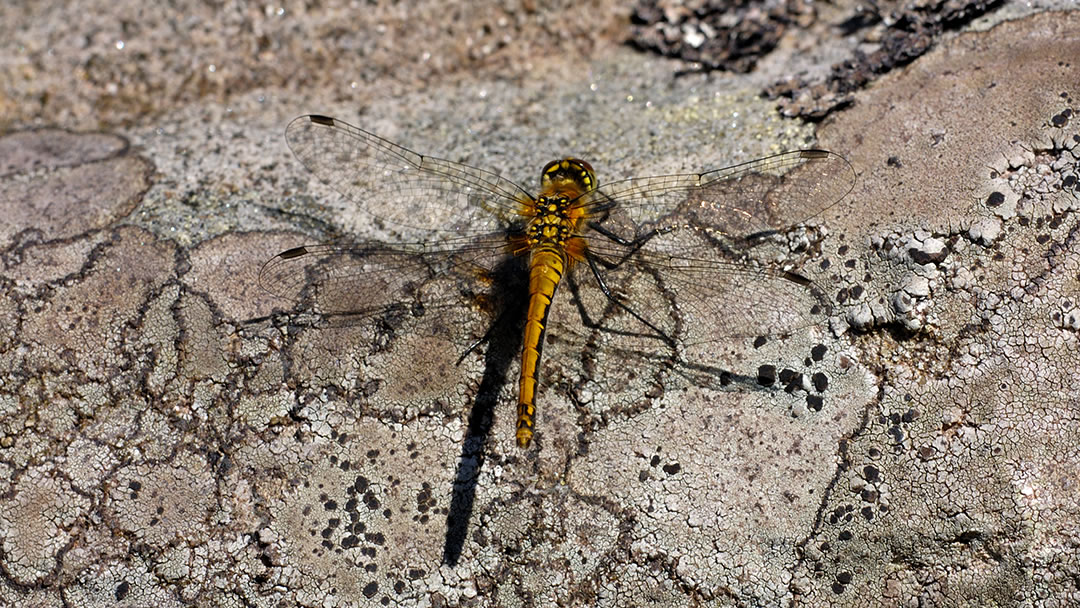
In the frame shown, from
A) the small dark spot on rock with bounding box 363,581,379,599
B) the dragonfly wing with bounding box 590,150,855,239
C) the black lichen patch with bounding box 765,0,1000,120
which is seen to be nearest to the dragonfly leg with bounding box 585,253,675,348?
the dragonfly wing with bounding box 590,150,855,239

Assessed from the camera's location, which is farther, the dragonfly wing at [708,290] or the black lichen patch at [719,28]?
the black lichen patch at [719,28]

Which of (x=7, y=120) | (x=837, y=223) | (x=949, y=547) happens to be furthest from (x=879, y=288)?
(x=7, y=120)

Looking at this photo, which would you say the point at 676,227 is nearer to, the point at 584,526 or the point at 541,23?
the point at 584,526

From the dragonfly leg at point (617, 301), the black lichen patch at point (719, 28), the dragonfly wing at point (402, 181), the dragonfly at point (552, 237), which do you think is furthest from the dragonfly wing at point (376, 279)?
the black lichen patch at point (719, 28)

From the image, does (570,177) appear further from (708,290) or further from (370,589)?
(370,589)

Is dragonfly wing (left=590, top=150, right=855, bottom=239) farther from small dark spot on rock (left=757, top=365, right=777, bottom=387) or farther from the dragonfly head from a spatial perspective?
small dark spot on rock (left=757, top=365, right=777, bottom=387)

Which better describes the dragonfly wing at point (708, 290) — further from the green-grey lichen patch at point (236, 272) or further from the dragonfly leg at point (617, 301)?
the green-grey lichen patch at point (236, 272)

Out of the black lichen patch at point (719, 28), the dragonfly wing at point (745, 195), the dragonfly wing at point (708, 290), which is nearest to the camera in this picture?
the dragonfly wing at point (708, 290)
